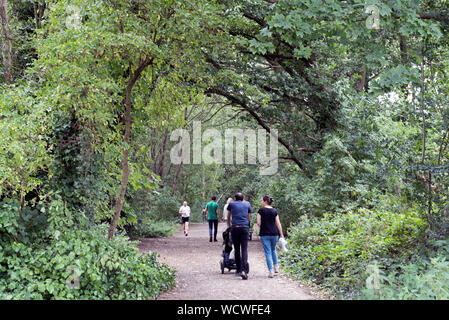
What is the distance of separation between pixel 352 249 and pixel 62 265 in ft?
19.9

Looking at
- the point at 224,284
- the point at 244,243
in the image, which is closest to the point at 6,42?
the point at 244,243

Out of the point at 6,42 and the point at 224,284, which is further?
the point at 6,42

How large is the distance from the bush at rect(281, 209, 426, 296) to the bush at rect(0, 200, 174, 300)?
3658 mm

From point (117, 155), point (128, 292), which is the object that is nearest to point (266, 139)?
point (117, 155)

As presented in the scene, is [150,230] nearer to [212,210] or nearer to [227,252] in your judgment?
[212,210]

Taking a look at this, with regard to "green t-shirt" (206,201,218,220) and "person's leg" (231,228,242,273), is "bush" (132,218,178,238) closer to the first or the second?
"green t-shirt" (206,201,218,220)

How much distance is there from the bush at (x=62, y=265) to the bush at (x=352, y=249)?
366 cm

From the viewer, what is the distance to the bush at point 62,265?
7070mm

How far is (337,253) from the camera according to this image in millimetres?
10461

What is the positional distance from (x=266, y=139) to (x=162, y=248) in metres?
9.64

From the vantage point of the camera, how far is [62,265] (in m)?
7.17

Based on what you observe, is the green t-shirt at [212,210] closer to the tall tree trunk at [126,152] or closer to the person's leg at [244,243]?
the person's leg at [244,243]

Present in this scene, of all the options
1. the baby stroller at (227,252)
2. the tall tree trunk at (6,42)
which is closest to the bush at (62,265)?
the baby stroller at (227,252)
